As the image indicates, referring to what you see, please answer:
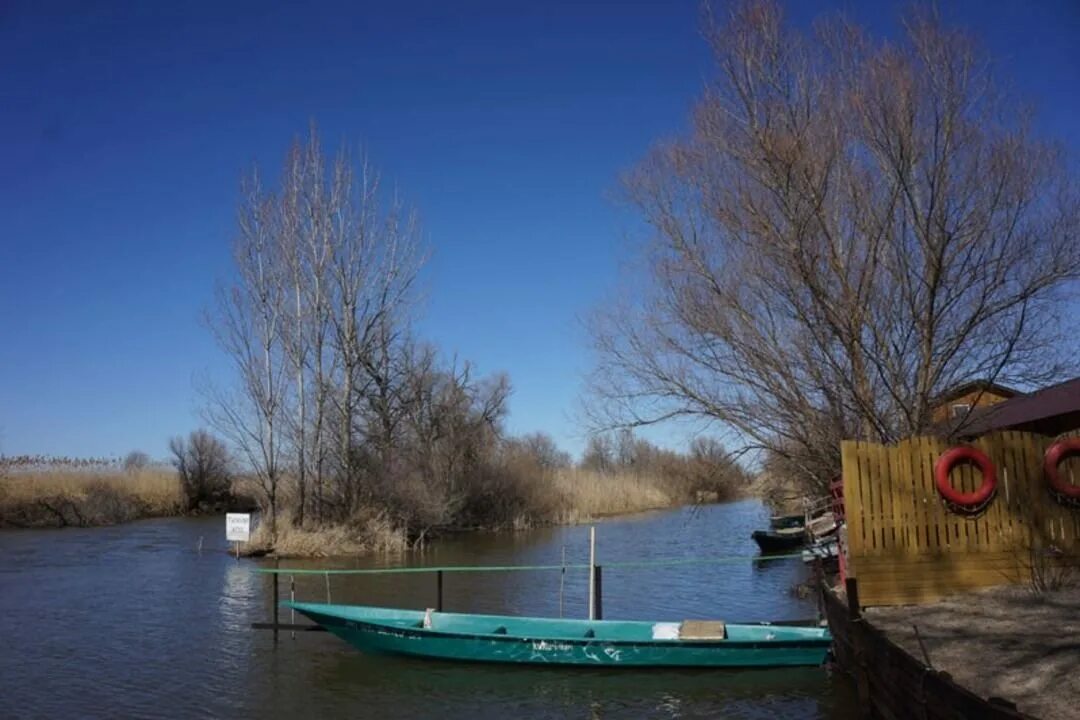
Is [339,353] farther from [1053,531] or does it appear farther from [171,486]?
[1053,531]

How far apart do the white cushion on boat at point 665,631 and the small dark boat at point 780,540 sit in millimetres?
16592

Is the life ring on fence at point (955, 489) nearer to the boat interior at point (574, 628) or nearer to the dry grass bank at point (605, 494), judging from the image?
the boat interior at point (574, 628)

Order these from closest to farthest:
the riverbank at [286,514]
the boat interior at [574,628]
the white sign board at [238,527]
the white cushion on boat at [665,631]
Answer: the boat interior at [574,628] → the white cushion on boat at [665,631] → the white sign board at [238,527] → the riverbank at [286,514]

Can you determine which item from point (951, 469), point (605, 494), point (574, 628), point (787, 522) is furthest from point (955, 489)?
point (605, 494)

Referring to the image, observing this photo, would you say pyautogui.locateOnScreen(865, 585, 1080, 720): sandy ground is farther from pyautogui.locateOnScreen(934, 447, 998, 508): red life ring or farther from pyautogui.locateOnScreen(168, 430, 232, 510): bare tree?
pyautogui.locateOnScreen(168, 430, 232, 510): bare tree

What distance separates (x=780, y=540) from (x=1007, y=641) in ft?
68.1

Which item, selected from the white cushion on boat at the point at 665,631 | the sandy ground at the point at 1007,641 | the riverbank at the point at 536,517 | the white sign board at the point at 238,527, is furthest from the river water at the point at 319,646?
the sandy ground at the point at 1007,641

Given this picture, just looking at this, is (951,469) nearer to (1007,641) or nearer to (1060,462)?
(1060,462)

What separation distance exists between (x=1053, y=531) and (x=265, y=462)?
2702cm

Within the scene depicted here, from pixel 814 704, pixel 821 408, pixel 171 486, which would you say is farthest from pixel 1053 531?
pixel 171 486

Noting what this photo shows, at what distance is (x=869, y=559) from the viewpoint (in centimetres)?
1052

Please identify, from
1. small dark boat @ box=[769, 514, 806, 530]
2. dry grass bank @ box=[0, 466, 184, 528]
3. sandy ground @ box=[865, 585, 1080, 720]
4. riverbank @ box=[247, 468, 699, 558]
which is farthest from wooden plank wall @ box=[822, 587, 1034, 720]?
dry grass bank @ box=[0, 466, 184, 528]

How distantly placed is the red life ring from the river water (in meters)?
2.77

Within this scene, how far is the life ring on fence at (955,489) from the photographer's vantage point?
34.6ft
